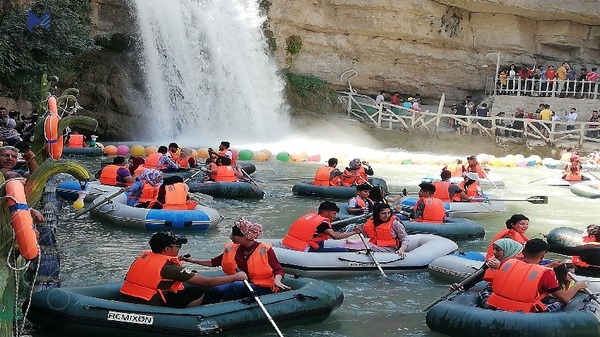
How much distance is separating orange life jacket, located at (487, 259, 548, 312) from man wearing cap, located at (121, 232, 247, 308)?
2276 millimetres

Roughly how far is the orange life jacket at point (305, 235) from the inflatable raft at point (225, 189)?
5.65 meters

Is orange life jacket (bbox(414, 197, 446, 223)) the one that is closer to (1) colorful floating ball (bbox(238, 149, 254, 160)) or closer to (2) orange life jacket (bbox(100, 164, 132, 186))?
(2) orange life jacket (bbox(100, 164, 132, 186))

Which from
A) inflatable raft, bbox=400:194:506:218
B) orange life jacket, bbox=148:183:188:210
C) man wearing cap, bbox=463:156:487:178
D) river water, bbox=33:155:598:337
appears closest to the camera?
river water, bbox=33:155:598:337

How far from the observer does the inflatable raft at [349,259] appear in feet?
30.7

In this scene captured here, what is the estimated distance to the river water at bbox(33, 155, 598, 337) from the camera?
26.2 feet

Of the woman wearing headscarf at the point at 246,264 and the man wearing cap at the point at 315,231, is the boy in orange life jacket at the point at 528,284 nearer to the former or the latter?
the woman wearing headscarf at the point at 246,264

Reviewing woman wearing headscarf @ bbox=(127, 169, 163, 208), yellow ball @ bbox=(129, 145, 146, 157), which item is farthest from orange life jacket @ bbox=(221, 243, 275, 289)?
yellow ball @ bbox=(129, 145, 146, 157)

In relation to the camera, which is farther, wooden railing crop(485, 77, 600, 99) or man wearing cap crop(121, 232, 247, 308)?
wooden railing crop(485, 77, 600, 99)

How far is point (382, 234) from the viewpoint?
33.2 ft

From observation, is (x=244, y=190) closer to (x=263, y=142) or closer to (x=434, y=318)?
(x=434, y=318)

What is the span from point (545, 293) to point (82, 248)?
6132mm

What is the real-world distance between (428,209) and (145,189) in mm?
4315

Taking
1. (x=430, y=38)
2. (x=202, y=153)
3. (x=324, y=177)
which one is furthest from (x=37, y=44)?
(x=430, y=38)

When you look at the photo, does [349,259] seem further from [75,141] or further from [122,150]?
[75,141]
